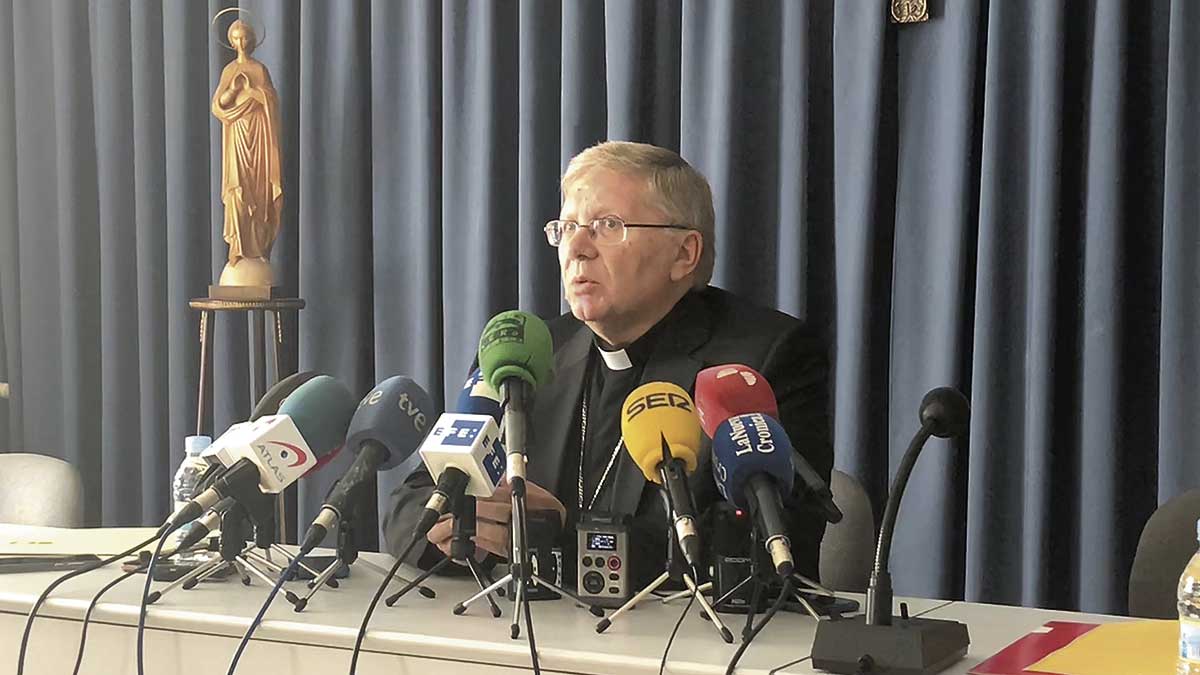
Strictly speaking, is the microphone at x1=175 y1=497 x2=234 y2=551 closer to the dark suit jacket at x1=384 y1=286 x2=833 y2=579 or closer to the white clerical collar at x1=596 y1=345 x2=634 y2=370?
the dark suit jacket at x1=384 y1=286 x2=833 y2=579

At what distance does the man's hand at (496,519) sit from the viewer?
6.51 feet

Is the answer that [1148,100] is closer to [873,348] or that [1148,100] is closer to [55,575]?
[873,348]

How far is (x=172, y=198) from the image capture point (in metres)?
4.10

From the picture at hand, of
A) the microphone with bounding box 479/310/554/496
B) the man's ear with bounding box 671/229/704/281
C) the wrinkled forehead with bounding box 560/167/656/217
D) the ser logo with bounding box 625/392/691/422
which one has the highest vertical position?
the wrinkled forehead with bounding box 560/167/656/217

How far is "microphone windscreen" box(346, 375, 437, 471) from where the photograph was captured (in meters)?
1.82

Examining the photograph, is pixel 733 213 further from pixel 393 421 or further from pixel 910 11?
pixel 393 421

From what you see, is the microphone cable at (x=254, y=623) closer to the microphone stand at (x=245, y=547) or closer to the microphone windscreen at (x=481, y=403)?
the microphone stand at (x=245, y=547)

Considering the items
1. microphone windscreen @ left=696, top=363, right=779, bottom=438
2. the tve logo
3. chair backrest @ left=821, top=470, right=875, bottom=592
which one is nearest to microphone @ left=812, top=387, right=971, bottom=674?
microphone windscreen @ left=696, top=363, right=779, bottom=438

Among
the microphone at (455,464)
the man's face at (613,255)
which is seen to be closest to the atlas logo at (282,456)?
the microphone at (455,464)

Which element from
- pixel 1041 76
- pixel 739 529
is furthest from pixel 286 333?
pixel 739 529

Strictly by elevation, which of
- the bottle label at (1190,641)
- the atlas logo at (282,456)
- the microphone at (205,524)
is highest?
the atlas logo at (282,456)

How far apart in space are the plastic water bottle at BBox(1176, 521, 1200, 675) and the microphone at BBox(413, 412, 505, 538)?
794 millimetres

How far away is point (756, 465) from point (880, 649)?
0.24 meters

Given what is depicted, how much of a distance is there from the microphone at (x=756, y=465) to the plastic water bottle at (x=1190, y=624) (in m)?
0.41
